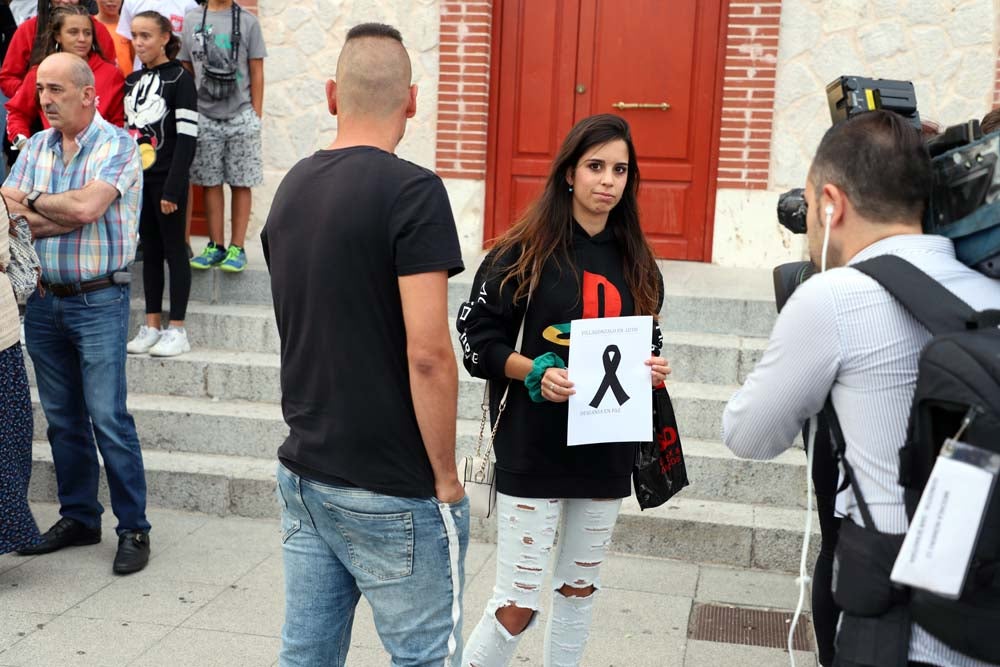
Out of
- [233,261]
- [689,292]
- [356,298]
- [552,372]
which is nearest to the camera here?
[356,298]

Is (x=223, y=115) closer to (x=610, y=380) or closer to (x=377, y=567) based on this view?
(x=610, y=380)

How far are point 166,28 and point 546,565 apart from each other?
4453 mm

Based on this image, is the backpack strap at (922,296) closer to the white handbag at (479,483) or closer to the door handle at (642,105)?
the white handbag at (479,483)

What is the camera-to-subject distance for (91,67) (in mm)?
6195

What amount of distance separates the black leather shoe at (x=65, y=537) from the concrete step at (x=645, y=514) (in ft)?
2.02

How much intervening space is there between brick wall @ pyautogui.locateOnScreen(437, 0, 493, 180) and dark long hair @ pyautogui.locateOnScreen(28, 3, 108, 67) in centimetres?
279

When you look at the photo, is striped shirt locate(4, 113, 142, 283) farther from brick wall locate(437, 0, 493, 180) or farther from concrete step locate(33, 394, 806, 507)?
brick wall locate(437, 0, 493, 180)

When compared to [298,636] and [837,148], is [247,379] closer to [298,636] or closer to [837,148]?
[298,636]

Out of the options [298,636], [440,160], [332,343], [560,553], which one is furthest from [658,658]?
[440,160]

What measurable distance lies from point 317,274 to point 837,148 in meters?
1.18

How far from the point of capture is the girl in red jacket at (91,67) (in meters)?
5.97

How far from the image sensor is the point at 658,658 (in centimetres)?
418

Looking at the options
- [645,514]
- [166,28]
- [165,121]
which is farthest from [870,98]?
[166,28]

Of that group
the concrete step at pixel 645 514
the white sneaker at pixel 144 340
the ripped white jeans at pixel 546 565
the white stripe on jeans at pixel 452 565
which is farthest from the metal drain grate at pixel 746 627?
the white sneaker at pixel 144 340
